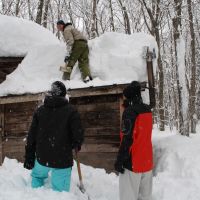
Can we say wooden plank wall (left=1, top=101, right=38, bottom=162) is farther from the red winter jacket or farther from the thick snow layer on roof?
the red winter jacket

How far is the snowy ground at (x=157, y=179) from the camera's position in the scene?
5724 mm

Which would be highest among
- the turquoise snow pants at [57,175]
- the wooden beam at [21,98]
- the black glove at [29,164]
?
the wooden beam at [21,98]

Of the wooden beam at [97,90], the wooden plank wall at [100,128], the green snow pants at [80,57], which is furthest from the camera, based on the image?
the green snow pants at [80,57]

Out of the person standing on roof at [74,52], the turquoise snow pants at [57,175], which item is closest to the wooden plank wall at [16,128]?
the person standing on roof at [74,52]

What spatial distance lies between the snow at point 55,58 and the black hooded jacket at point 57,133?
6.89 feet

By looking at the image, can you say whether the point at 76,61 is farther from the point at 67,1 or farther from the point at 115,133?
the point at 67,1

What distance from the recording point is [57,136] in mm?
5500

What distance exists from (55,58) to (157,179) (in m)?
3.93

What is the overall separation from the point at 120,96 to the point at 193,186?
2436mm

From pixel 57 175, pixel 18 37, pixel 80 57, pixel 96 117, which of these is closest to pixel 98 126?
pixel 96 117

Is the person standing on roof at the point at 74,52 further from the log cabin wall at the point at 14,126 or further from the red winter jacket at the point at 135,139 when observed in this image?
the red winter jacket at the point at 135,139

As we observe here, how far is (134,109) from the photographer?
16.8ft

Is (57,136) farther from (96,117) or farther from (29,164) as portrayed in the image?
(96,117)

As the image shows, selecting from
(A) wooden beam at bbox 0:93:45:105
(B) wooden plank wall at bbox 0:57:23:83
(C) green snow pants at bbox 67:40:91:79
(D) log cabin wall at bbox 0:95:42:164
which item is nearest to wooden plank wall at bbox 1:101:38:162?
(D) log cabin wall at bbox 0:95:42:164
